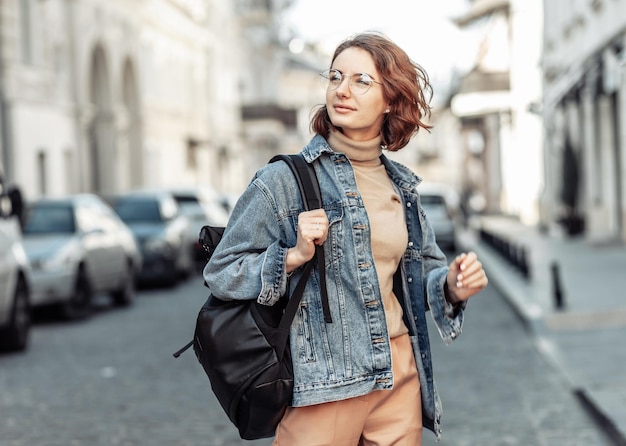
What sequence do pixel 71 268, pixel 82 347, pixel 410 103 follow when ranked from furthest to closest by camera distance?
1. pixel 71 268
2. pixel 82 347
3. pixel 410 103

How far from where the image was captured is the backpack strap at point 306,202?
11.4ft

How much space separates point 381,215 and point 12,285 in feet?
29.1

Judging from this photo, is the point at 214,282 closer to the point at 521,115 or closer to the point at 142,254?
the point at 142,254

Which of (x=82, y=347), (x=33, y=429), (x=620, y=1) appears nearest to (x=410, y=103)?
(x=33, y=429)

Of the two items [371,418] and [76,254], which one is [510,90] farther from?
[371,418]

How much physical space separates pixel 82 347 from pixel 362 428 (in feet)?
30.9

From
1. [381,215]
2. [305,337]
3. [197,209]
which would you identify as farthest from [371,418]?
[197,209]

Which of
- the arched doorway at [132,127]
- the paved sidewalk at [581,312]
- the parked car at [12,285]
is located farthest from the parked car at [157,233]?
the arched doorway at [132,127]

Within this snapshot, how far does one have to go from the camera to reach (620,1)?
2273 cm

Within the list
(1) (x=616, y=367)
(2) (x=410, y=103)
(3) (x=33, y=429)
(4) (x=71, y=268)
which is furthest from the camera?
(4) (x=71, y=268)

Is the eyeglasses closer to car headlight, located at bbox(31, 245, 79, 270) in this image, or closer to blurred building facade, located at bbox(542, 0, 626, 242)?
car headlight, located at bbox(31, 245, 79, 270)

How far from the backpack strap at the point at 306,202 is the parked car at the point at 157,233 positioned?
17.2m

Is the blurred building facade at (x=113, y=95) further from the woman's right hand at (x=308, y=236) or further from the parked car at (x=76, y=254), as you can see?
the woman's right hand at (x=308, y=236)

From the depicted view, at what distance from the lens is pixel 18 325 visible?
39.9 ft
